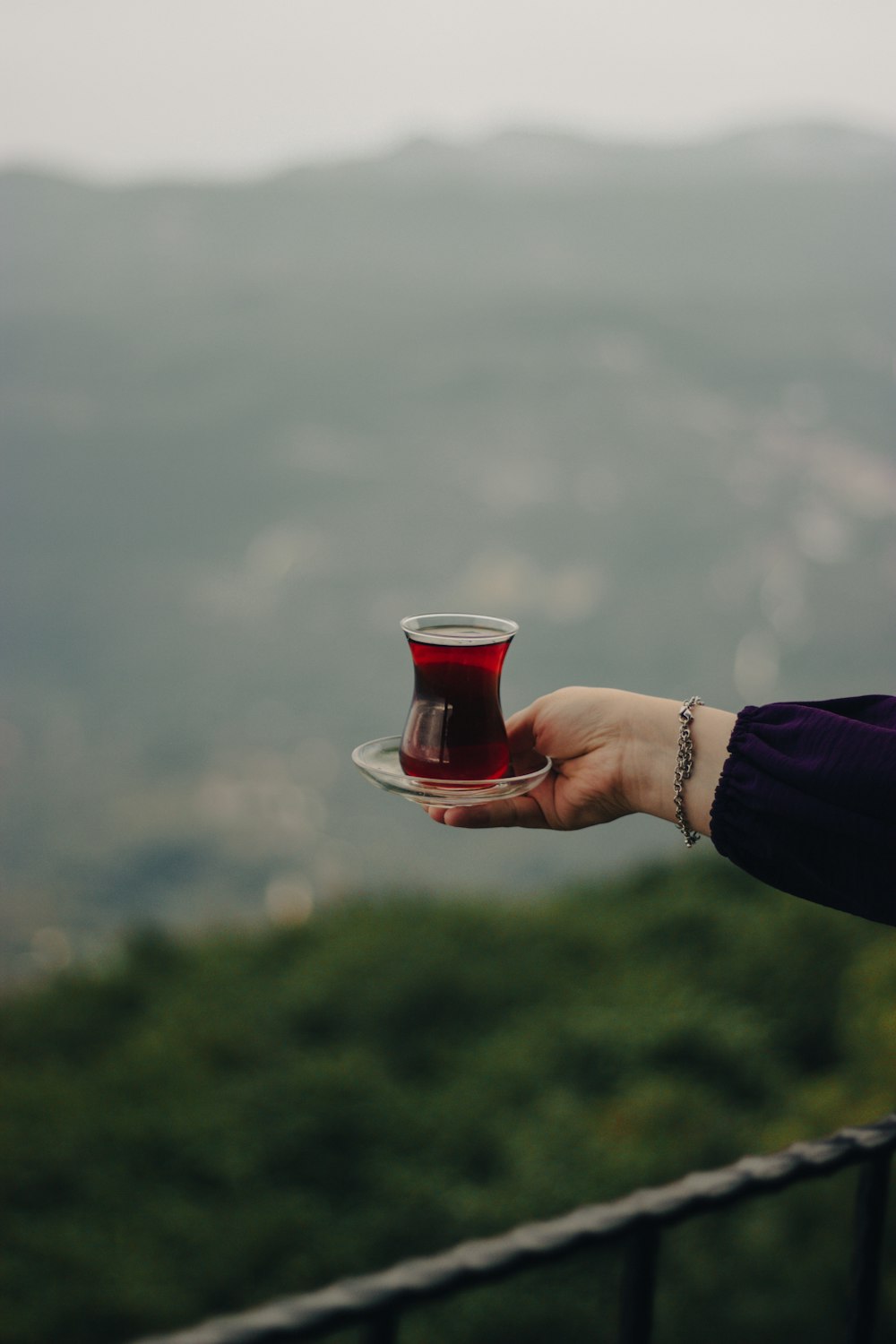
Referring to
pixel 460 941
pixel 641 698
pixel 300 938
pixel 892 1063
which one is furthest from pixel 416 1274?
pixel 300 938

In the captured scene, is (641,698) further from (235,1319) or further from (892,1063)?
(892,1063)

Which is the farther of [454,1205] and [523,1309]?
[454,1205]

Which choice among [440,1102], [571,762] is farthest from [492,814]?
[440,1102]

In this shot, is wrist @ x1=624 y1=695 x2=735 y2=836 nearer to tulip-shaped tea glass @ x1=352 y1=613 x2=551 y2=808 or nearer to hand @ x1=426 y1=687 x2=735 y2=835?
hand @ x1=426 y1=687 x2=735 y2=835

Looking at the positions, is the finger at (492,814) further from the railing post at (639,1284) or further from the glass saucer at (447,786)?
the railing post at (639,1284)

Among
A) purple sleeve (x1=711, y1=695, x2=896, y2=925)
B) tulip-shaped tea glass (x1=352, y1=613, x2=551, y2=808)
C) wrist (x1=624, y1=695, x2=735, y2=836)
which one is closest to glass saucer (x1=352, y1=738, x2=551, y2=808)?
tulip-shaped tea glass (x1=352, y1=613, x2=551, y2=808)

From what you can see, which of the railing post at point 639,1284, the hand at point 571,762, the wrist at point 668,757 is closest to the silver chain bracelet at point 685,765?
the wrist at point 668,757

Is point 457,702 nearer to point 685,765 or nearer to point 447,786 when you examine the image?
point 447,786
